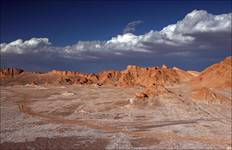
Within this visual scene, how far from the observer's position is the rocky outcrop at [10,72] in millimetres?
153425

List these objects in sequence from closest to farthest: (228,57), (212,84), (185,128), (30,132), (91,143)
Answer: (91,143) < (30,132) < (185,128) < (212,84) < (228,57)

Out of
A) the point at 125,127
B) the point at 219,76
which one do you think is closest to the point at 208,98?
the point at 125,127

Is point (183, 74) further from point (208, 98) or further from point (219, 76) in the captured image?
point (208, 98)

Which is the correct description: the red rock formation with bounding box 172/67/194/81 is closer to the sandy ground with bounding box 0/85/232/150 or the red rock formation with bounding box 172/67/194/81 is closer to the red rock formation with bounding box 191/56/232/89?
the red rock formation with bounding box 191/56/232/89

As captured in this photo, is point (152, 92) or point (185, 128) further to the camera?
point (152, 92)

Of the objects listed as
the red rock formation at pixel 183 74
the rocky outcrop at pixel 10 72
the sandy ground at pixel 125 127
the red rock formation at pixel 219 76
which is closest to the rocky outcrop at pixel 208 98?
A: the sandy ground at pixel 125 127

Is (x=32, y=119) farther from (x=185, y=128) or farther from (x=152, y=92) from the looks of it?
(x=152, y=92)

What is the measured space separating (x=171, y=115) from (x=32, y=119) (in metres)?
14.9

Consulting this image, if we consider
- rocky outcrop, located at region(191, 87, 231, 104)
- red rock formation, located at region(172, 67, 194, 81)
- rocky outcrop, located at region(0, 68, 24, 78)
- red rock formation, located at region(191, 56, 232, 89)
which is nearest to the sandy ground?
rocky outcrop, located at region(191, 87, 231, 104)

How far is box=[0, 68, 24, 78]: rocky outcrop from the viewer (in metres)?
153

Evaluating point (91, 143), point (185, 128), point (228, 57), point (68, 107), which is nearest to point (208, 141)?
point (185, 128)

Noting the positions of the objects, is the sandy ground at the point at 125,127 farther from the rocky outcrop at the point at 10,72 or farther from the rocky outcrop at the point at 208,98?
the rocky outcrop at the point at 10,72

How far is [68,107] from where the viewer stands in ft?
160

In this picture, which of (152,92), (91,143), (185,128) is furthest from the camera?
(152,92)
